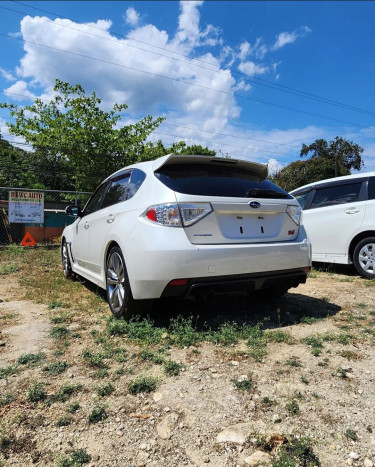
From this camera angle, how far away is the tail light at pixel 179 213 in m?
3.13

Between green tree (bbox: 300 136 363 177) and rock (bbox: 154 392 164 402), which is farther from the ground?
green tree (bbox: 300 136 363 177)

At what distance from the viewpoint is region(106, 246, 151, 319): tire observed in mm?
3418

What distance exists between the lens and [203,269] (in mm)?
3127

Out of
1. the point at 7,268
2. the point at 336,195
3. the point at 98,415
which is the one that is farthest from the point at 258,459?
the point at 7,268

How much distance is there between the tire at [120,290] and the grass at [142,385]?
3.19 ft

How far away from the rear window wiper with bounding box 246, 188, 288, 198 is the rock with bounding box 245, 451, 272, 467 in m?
2.24

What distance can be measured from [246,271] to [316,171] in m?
41.8

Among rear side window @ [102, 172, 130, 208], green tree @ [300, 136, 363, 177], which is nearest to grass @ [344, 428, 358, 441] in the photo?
rear side window @ [102, 172, 130, 208]

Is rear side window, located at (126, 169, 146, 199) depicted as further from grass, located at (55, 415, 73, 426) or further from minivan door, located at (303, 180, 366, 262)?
minivan door, located at (303, 180, 366, 262)

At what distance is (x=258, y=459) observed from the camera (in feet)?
5.66

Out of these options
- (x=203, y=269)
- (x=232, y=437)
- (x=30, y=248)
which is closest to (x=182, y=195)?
(x=203, y=269)

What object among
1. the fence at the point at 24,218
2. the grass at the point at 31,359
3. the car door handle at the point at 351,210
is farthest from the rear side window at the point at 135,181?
the fence at the point at 24,218

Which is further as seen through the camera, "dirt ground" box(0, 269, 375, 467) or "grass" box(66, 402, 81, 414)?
"grass" box(66, 402, 81, 414)

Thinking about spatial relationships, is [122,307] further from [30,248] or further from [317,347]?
[30,248]
